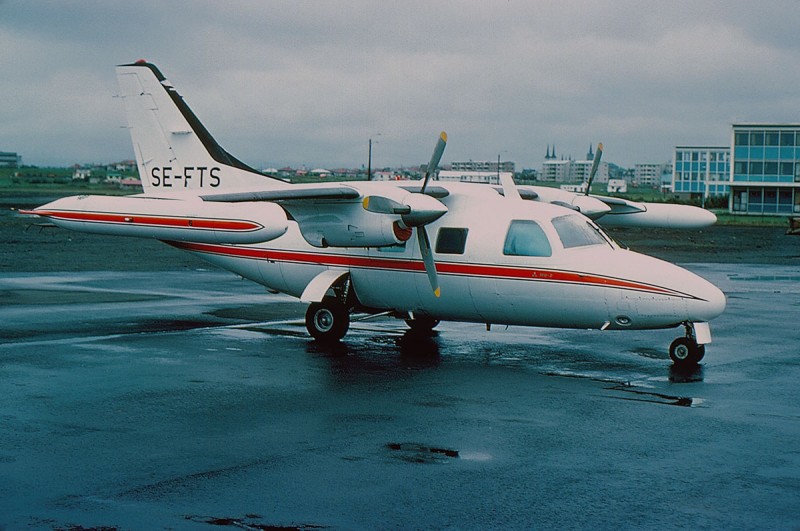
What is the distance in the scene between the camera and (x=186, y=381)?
14781 mm

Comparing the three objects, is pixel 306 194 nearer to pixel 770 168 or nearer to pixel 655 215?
pixel 655 215

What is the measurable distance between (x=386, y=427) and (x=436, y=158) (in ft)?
24.1

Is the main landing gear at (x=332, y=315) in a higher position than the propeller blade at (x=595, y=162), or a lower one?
lower

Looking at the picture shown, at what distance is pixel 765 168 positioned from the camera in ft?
297

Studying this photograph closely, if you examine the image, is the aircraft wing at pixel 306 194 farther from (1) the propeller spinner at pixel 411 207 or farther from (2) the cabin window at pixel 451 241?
(2) the cabin window at pixel 451 241

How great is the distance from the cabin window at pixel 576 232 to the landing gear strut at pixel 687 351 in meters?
2.40

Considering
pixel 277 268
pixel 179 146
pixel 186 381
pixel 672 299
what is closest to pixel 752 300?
pixel 672 299

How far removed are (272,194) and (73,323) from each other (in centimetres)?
621

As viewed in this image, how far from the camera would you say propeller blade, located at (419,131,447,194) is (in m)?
17.9

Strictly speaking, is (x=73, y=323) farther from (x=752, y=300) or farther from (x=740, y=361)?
(x=752, y=300)

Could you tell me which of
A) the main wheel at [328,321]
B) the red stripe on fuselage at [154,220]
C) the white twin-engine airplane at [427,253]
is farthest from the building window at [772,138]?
the red stripe on fuselage at [154,220]

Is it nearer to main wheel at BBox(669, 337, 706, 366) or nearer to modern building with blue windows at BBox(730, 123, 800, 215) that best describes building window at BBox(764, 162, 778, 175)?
modern building with blue windows at BBox(730, 123, 800, 215)

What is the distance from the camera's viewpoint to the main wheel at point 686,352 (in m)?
16.6

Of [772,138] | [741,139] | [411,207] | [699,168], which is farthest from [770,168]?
[411,207]
